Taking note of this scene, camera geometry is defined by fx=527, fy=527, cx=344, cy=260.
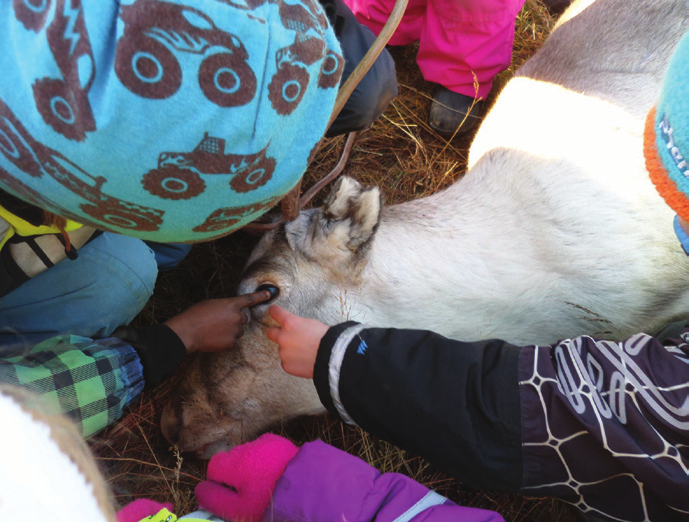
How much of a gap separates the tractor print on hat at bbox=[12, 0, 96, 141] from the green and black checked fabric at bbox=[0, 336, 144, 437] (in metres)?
0.95

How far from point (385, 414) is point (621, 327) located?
1056 millimetres

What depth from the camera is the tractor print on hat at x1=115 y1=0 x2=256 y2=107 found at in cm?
104

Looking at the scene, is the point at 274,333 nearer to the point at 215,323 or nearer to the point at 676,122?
the point at 215,323

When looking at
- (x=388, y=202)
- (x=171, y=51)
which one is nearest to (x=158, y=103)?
(x=171, y=51)

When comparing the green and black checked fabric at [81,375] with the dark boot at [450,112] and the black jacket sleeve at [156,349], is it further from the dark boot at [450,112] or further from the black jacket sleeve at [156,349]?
the dark boot at [450,112]

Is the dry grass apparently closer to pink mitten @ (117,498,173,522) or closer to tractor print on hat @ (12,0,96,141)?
pink mitten @ (117,498,173,522)

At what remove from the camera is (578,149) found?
7.25 ft


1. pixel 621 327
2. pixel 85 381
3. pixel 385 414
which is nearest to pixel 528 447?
pixel 385 414

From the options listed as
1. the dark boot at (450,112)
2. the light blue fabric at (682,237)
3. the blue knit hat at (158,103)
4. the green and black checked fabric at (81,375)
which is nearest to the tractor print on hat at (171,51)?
the blue knit hat at (158,103)

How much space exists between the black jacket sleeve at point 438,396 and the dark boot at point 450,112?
6.44ft

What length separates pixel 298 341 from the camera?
1845 mm

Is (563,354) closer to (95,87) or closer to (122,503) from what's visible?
(95,87)

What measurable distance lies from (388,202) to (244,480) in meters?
1.87

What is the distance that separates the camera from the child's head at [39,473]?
66cm
